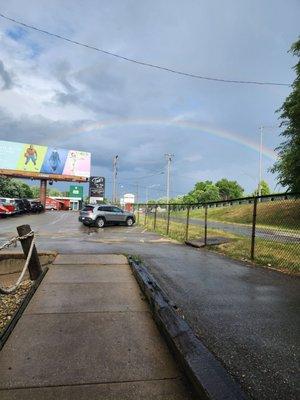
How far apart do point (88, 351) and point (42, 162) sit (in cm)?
7784

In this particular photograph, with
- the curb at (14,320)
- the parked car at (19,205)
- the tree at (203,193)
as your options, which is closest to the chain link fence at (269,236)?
the curb at (14,320)

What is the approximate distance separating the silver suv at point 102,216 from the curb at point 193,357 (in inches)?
1041

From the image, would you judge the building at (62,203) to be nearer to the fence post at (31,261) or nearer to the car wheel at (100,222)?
the car wheel at (100,222)

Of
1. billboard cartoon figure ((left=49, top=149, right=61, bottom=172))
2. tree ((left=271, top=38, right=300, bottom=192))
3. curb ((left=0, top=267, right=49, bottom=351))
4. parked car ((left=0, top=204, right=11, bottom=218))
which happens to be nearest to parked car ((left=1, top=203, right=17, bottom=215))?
parked car ((left=0, top=204, right=11, bottom=218))

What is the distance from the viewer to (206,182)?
16188 centimetres

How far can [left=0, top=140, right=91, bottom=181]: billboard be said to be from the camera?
76938 millimetres

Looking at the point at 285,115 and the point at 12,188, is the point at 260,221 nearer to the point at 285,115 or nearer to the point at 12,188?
the point at 285,115

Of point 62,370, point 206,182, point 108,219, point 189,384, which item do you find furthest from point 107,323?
point 206,182

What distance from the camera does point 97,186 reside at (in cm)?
8544

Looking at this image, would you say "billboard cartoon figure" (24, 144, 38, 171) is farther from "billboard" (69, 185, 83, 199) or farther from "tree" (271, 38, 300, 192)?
"tree" (271, 38, 300, 192)

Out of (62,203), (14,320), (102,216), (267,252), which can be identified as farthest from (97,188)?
(14,320)

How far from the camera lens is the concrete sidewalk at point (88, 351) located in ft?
11.8

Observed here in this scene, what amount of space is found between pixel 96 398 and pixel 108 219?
3036 centimetres

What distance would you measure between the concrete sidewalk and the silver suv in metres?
25.3
